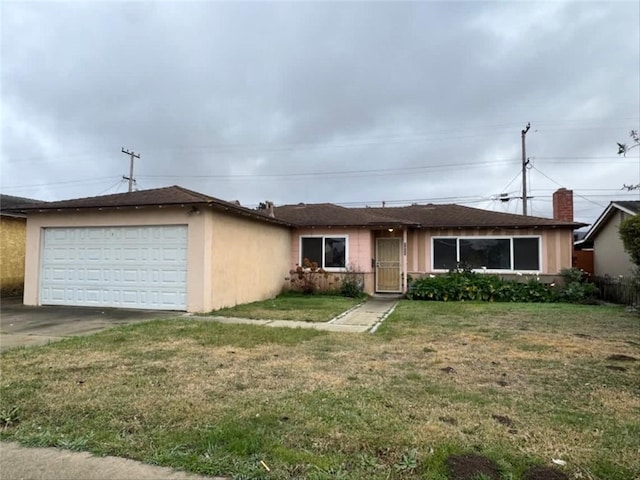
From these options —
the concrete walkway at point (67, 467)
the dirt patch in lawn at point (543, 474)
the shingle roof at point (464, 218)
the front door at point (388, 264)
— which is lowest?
the concrete walkway at point (67, 467)

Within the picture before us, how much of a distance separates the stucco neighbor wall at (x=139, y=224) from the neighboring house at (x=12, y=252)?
3.51 meters

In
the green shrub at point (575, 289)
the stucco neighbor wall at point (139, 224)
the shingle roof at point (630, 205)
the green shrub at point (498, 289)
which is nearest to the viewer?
the stucco neighbor wall at point (139, 224)

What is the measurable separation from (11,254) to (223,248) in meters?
9.52

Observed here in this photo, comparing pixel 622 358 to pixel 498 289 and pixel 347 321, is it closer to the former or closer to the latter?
pixel 347 321

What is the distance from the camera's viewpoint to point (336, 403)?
4023 mm

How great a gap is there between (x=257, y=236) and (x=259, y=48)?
18.7ft

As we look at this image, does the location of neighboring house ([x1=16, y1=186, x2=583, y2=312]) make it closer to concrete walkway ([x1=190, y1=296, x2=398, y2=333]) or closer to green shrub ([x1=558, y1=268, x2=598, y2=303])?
green shrub ([x1=558, y1=268, x2=598, y2=303])

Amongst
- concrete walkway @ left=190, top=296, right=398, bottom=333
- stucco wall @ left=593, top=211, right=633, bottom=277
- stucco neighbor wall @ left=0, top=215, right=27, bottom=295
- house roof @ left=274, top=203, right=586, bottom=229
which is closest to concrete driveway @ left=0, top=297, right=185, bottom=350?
concrete walkway @ left=190, top=296, right=398, bottom=333

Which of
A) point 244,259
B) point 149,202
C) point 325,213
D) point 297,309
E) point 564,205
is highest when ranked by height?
point 564,205

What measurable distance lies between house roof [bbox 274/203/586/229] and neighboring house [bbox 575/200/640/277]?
8.24 ft

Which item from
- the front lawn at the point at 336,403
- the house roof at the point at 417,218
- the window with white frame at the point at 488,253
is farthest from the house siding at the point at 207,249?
the window with white frame at the point at 488,253

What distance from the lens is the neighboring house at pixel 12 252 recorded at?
14992 mm

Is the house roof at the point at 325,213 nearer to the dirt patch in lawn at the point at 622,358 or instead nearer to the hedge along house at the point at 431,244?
the hedge along house at the point at 431,244

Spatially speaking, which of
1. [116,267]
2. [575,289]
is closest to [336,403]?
[116,267]
